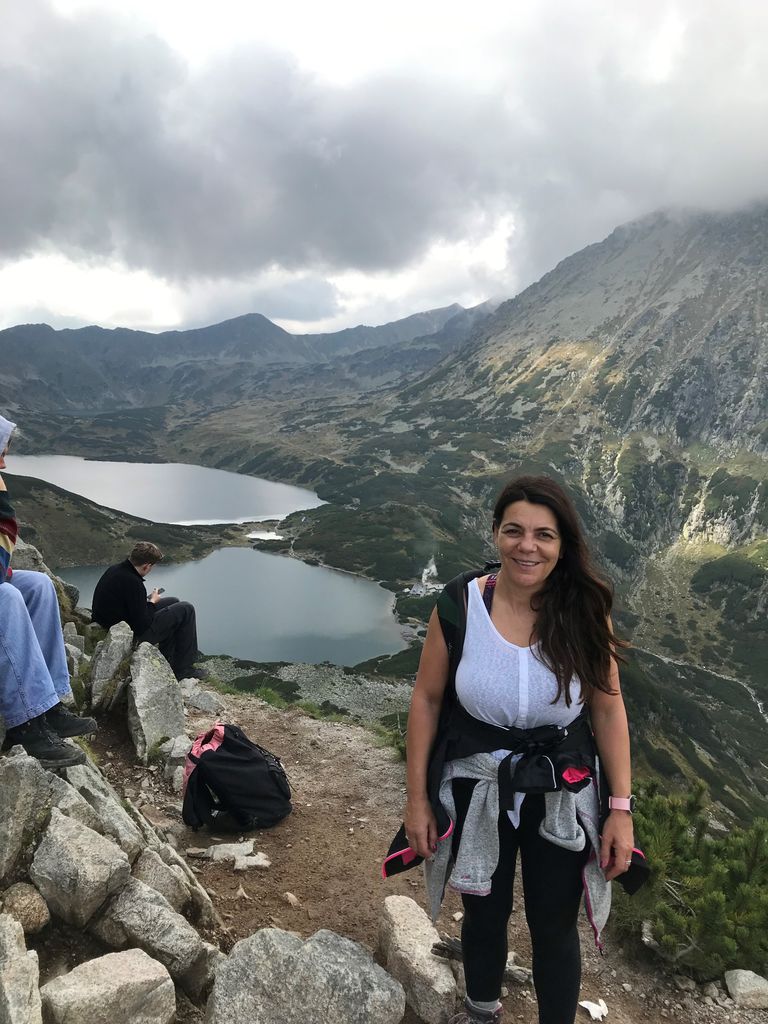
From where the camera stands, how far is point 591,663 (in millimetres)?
3076

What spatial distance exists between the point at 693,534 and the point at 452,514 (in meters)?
80.8

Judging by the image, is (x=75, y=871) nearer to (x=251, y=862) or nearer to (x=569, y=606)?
(x=251, y=862)

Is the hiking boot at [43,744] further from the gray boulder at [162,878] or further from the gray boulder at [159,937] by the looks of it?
the gray boulder at [159,937]

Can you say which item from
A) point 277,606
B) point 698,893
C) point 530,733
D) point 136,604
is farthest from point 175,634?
point 277,606

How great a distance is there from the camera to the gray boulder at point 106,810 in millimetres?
4320

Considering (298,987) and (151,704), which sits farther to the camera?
(151,704)

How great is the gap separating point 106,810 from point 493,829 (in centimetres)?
323

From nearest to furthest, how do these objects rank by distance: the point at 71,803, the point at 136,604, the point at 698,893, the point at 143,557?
the point at 71,803
the point at 698,893
the point at 143,557
the point at 136,604

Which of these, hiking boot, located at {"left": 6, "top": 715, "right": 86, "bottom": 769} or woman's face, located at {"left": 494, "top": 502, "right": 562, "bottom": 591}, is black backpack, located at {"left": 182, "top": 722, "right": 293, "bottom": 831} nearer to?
hiking boot, located at {"left": 6, "top": 715, "right": 86, "bottom": 769}

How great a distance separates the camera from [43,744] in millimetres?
4621

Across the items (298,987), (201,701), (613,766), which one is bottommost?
(201,701)

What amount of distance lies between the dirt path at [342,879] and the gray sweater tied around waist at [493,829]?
1.57 meters

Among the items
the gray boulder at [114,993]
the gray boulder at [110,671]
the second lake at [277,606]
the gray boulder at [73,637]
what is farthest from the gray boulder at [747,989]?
the second lake at [277,606]

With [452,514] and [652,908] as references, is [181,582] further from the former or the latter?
[652,908]
